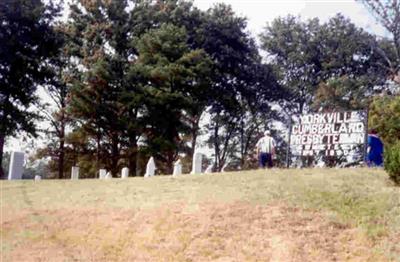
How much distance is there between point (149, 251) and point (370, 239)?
134 inches

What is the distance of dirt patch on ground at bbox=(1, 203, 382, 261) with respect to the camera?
313 inches

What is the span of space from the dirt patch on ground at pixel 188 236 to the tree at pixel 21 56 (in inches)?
748

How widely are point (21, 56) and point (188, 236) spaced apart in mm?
22590

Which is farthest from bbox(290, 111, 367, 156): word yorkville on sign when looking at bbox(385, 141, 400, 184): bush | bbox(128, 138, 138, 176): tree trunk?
bbox(128, 138, 138, 176): tree trunk

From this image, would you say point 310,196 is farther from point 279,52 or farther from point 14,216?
point 279,52

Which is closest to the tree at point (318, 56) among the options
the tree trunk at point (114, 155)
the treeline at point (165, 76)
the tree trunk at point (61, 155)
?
the treeline at point (165, 76)

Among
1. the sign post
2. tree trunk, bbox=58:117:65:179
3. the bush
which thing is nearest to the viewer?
the bush

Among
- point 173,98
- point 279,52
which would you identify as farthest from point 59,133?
point 279,52

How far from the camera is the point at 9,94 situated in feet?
96.9

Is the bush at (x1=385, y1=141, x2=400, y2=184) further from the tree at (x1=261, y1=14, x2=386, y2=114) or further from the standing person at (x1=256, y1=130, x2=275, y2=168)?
the tree at (x1=261, y1=14, x2=386, y2=114)

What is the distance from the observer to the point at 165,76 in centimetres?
3025

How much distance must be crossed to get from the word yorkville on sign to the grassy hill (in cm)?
181

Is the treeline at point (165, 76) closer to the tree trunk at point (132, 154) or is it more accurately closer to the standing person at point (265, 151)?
the tree trunk at point (132, 154)

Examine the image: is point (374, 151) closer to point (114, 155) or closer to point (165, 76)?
point (165, 76)
